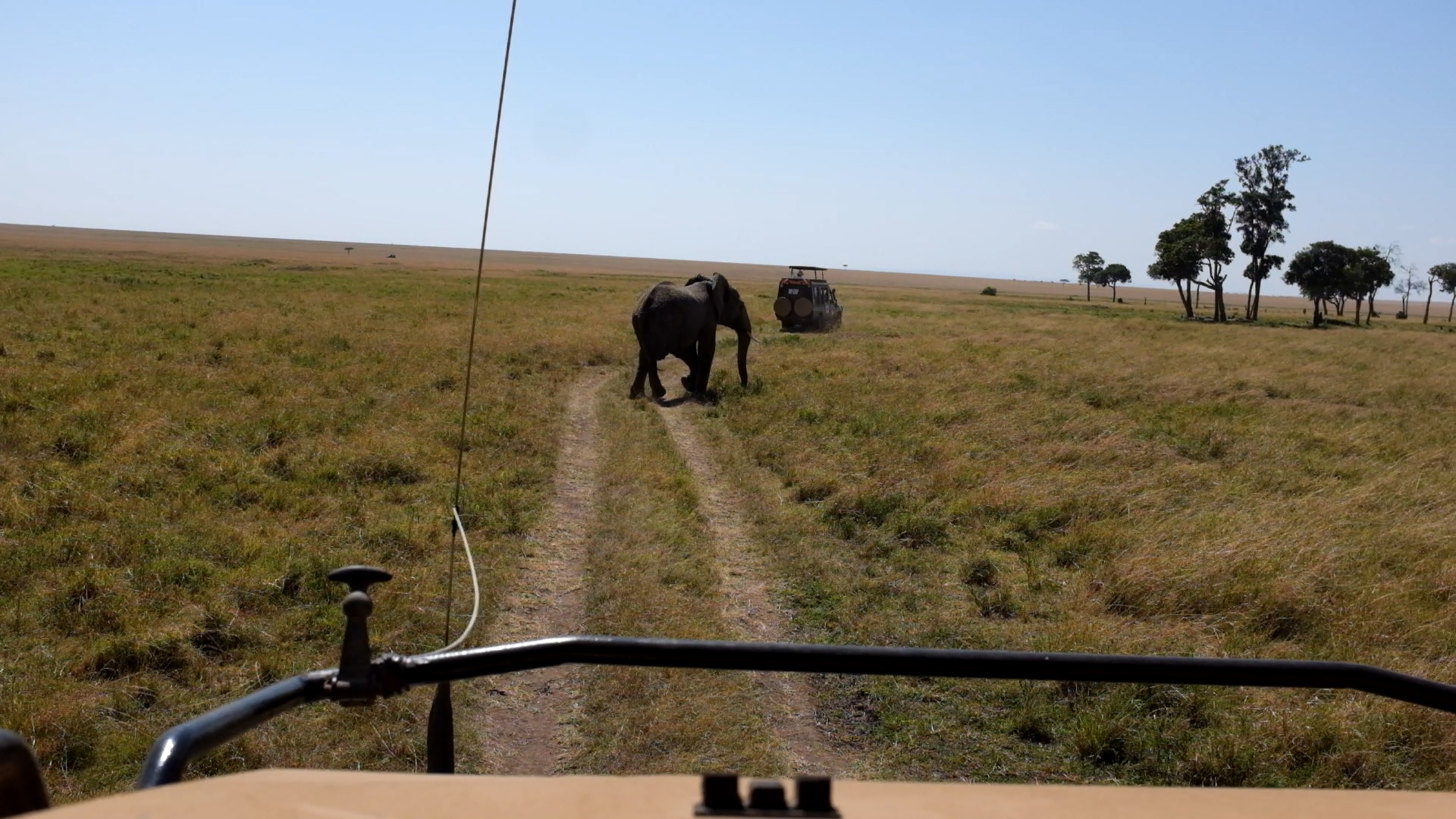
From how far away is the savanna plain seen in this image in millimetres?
5496

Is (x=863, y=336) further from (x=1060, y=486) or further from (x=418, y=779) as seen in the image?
(x=418, y=779)

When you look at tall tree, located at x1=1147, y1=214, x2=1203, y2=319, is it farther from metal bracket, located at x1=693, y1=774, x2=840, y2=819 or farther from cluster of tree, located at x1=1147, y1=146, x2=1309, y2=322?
metal bracket, located at x1=693, y1=774, x2=840, y2=819

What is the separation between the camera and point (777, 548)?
9117 mm

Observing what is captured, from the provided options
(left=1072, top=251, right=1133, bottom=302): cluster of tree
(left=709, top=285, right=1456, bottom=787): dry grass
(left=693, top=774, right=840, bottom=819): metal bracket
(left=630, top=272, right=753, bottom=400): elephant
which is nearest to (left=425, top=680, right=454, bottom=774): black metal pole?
(left=693, top=774, right=840, bottom=819): metal bracket

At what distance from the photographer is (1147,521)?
9398 millimetres

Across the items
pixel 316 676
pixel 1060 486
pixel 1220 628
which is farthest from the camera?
pixel 1060 486

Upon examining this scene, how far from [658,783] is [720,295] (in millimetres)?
17112

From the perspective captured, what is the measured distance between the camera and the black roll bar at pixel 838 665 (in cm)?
208

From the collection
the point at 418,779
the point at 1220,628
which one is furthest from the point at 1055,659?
the point at 1220,628

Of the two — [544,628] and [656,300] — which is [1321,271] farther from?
[544,628]

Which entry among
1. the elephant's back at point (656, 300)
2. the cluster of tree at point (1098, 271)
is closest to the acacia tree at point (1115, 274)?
the cluster of tree at point (1098, 271)

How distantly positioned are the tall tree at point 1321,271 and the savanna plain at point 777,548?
48881 mm

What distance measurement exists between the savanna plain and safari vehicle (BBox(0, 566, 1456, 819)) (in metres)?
3.26

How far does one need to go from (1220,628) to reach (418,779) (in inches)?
255
